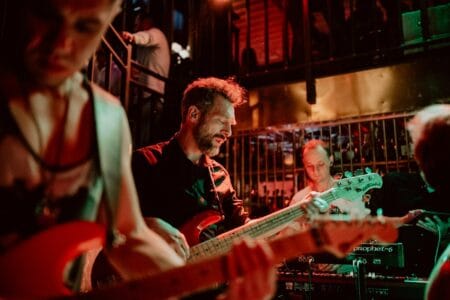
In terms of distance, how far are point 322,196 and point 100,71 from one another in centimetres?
449

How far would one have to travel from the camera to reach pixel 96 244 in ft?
5.82

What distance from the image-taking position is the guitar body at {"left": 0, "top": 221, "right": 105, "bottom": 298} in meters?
1.52

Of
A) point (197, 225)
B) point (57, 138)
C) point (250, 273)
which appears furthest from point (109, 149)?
point (197, 225)

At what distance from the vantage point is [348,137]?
6.62 meters

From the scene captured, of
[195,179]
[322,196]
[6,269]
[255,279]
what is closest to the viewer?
[6,269]

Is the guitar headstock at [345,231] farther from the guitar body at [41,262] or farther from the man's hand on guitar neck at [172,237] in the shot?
the man's hand on guitar neck at [172,237]

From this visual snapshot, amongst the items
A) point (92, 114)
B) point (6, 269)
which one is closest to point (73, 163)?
point (92, 114)

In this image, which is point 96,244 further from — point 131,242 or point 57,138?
point 57,138

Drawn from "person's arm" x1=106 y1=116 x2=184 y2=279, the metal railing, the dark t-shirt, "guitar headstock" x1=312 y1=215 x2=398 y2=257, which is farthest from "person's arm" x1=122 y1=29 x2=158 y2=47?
"guitar headstock" x1=312 y1=215 x2=398 y2=257

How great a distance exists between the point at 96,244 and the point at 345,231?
114 cm

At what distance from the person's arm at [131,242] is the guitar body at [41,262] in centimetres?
23

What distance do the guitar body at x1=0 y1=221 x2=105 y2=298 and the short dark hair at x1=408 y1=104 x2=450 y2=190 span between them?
7.17 ft

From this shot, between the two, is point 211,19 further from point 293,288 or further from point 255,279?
point 255,279

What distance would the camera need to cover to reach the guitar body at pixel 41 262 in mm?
1517
